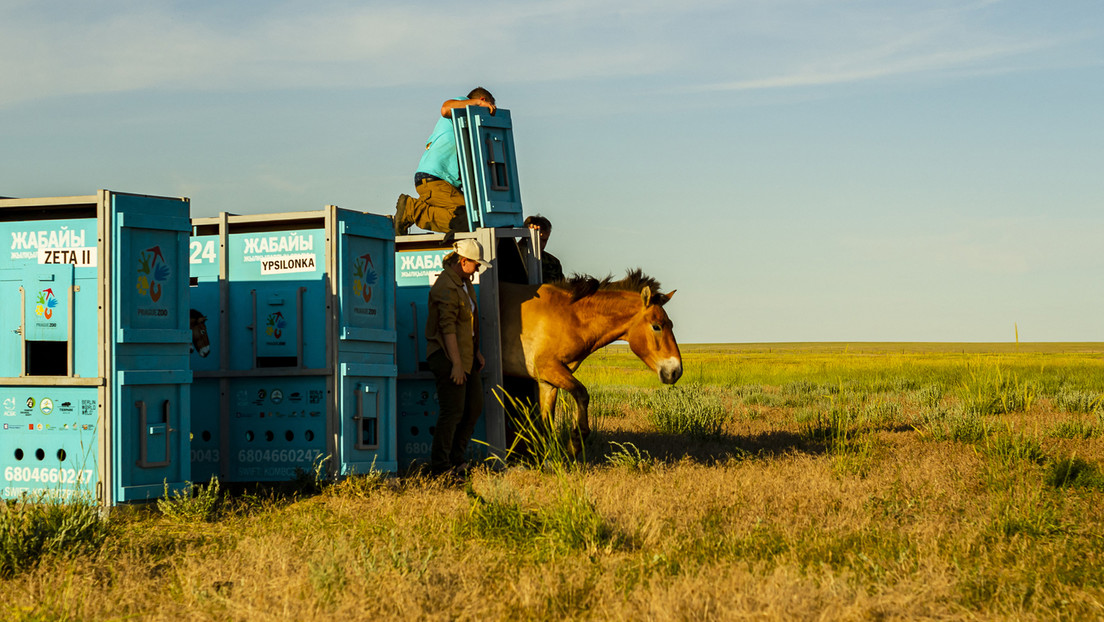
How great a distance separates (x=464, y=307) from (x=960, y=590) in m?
5.53

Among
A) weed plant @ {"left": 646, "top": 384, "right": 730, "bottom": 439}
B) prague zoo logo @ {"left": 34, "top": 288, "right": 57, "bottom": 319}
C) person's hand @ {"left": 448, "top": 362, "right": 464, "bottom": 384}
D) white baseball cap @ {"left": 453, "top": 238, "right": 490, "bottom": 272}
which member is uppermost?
white baseball cap @ {"left": 453, "top": 238, "right": 490, "bottom": 272}

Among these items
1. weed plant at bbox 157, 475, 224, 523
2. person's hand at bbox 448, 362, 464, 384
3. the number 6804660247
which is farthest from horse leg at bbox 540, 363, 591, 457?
the number 6804660247

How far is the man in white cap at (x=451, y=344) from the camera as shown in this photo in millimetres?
10047

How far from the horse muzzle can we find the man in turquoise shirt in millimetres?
2723

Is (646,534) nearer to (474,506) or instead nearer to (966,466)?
(474,506)

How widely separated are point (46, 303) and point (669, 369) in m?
6.09

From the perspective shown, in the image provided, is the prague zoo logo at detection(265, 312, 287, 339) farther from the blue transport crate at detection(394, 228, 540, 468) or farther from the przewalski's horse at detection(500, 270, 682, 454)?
the przewalski's horse at detection(500, 270, 682, 454)

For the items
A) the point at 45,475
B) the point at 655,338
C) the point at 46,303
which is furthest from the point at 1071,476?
the point at 46,303

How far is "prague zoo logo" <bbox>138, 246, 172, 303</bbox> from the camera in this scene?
8.34 meters

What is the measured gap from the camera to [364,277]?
9.72 m

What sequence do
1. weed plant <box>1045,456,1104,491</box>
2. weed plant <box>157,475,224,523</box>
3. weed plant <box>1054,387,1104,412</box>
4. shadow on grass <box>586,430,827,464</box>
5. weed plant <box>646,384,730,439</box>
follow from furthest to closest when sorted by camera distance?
weed plant <box>1054,387,1104,412</box> < weed plant <box>646,384,730,439</box> < shadow on grass <box>586,430,827,464</box> < weed plant <box>1045,456,1104,491</box> < weed plant <box>157,475,224,523</box>

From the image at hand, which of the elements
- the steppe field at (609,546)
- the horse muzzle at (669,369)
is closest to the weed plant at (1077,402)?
the steppe field at (609,546)


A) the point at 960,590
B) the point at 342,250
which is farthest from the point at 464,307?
the point at 960,590

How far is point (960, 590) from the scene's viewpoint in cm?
589
